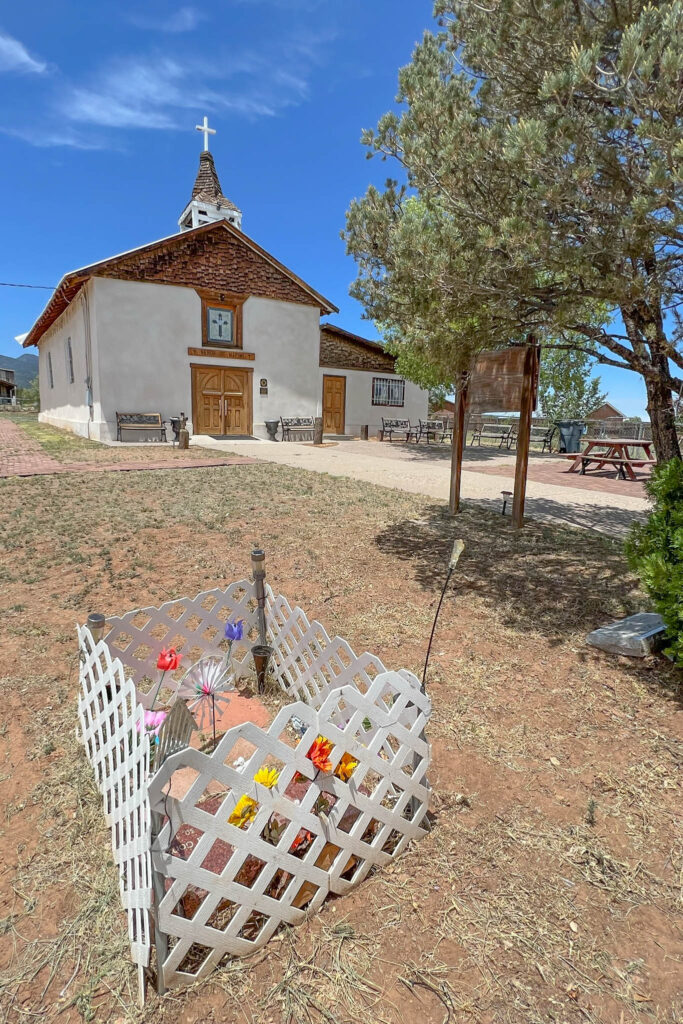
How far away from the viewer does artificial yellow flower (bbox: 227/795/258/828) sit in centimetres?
173

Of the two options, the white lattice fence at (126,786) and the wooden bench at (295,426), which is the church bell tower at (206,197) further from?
the white lattice fence at (126,786)

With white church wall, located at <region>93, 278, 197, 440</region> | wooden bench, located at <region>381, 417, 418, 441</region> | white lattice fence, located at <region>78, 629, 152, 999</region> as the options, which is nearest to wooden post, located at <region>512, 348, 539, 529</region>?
white lattice fence, located at <region>78, 629, 152, 999</region>

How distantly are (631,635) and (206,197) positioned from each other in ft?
92.1

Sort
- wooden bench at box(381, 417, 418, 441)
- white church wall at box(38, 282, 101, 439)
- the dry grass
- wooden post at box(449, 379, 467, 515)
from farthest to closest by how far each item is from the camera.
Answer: wooden bench at box(381, 417, 418, 441) < white church wall at box(38, 282, 101, 439) < the dry grass < wooden post at box(449, 379, 467, 515)

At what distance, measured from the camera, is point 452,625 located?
3.92 metres

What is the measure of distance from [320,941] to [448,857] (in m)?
0.56

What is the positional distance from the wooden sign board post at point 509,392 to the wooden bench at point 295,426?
13517mm

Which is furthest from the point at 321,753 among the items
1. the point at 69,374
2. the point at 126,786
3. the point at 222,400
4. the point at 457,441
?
the point at 69,374

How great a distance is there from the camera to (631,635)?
3449 mm

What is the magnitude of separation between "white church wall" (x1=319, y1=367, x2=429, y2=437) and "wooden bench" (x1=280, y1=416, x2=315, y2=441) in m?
2.62

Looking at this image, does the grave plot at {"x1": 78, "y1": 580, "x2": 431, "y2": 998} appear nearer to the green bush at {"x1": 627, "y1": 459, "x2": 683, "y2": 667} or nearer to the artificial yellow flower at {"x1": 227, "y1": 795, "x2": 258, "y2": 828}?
the artificial yellow flower at {"x1": 227, "y1": 795, "x2": 258, "y2": 828}

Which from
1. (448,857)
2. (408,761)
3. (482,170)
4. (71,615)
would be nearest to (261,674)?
(408,761)

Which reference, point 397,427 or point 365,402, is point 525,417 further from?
point 365,402

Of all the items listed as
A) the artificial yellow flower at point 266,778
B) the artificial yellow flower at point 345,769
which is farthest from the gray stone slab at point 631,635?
the artificial yellow flower at point 266,778
